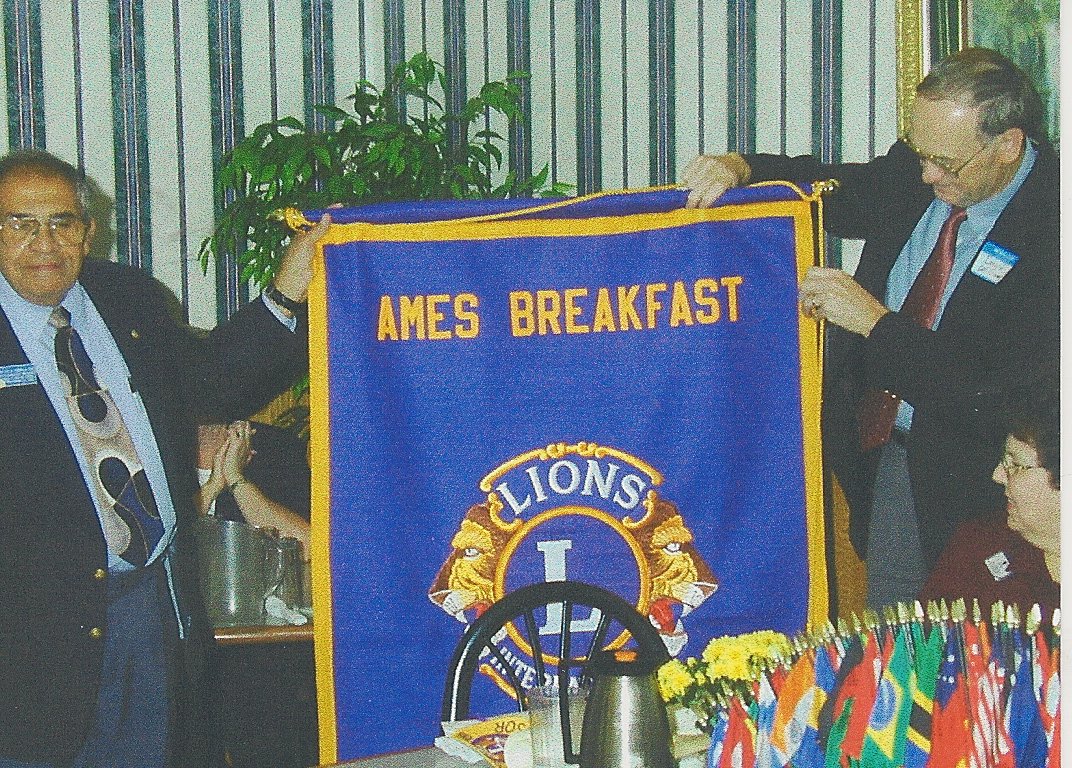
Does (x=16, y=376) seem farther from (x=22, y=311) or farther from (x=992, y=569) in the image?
(x=992, y=569)

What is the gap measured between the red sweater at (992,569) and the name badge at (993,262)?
42 cm

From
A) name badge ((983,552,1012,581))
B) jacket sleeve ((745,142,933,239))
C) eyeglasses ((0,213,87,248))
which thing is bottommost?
name badge ((983,552,1012,581))

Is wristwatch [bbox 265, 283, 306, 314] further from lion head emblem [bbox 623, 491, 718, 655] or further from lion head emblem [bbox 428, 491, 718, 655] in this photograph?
lion head emblem [bbox 623, 491, 718, 655]

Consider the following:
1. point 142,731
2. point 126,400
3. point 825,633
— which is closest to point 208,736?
point 142,731

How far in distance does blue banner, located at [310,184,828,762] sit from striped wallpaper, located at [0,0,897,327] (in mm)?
1835

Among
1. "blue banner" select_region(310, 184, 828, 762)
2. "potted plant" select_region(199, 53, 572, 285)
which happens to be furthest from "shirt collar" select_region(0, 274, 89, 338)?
"potted plant" select_region(199, 53, 572, 285)

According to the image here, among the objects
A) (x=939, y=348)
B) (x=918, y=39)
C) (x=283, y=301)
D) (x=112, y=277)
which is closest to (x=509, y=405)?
(x=283, y=301)

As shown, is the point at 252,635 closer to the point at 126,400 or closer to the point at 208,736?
the point at 208,736

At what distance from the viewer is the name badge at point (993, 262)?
2426 mm

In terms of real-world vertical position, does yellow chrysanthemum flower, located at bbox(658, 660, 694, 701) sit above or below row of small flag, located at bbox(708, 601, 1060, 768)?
below

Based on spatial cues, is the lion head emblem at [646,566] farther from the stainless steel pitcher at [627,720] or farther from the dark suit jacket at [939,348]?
the stainless steel pitcher at [627,720]

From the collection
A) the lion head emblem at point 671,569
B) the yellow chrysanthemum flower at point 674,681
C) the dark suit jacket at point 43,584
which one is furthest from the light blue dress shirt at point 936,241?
the dark suit jacket at point 43,584

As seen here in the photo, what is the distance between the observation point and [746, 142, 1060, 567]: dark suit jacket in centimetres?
240

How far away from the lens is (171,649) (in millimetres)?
2553
